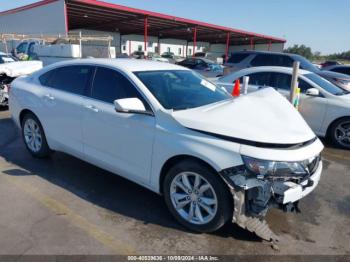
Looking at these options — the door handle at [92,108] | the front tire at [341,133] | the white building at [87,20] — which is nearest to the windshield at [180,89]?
the door handle at [92,108]

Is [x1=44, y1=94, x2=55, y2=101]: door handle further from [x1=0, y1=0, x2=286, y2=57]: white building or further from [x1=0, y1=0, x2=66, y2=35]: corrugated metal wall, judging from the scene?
[x1=0, y1=0, x2=66, y2=35]: corrugated metal wall

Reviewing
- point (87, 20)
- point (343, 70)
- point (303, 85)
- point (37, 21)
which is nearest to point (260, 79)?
point (303, 85)

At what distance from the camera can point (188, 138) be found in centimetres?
316

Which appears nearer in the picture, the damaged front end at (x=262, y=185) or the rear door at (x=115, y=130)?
the damaged front end at (x=262, y=185)

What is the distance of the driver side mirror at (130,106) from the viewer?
3.35m

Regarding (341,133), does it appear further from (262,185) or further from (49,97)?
(49,97)

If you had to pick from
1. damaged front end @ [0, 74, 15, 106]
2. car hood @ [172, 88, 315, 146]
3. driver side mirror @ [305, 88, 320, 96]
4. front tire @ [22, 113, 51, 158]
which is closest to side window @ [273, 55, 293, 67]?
driver side mirror @ [305, 88, 320, 96]

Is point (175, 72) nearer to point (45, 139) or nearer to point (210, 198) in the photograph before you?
point (210, 198)

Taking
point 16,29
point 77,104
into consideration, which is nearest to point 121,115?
point 77,104

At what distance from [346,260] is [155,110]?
2311mm

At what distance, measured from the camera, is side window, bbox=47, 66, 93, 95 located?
4.34m

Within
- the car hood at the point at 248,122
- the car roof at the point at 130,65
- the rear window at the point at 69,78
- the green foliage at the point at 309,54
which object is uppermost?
the car roof at the point at 130,65

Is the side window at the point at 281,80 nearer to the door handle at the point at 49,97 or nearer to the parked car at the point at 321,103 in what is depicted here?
the parked car at the point at 321,103

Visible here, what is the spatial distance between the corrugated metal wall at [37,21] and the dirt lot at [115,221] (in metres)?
23.2
